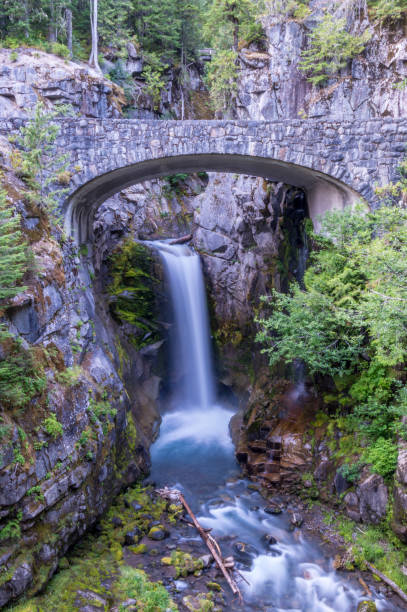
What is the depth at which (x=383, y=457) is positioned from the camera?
7.35m

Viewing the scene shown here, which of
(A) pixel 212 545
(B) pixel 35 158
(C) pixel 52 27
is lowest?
(A) pixel 212 545

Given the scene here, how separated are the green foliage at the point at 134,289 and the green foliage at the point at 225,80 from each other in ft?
29.9

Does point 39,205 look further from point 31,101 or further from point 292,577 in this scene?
point 31,101

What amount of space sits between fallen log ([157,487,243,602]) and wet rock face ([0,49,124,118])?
50.1 feet

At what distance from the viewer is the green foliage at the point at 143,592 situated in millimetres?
5988

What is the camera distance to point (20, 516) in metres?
5.57

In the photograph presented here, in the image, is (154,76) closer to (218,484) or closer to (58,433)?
(218,484)

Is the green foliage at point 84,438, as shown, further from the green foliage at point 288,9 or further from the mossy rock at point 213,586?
the green foliage at point 288,9

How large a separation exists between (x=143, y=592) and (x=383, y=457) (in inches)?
194

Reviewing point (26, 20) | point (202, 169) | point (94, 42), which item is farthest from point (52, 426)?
point (26, 20)

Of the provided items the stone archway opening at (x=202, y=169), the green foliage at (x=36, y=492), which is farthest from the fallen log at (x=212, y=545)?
the stone archway opening at (x=202, y=169)

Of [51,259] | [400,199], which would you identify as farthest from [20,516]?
[400,199]

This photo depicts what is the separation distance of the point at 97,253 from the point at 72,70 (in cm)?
1013

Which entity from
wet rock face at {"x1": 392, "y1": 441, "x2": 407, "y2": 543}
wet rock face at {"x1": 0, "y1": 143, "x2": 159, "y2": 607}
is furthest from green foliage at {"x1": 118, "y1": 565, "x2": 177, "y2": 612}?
wet rock face at {"x1": 392, "y1": 441, "x2": 407, "y2": 543}
